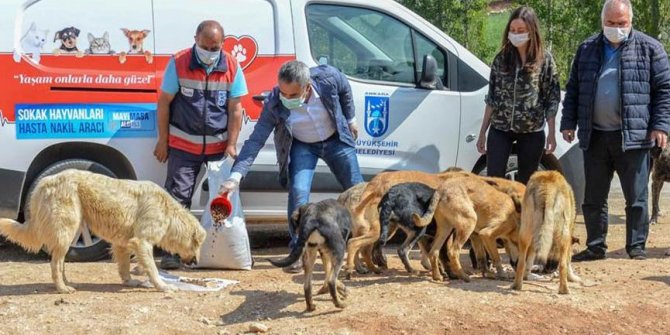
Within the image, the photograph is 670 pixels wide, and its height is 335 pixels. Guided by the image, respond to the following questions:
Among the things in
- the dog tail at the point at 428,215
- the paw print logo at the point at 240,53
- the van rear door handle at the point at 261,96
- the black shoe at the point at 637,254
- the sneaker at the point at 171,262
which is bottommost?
the sneaker at the point at 171,262

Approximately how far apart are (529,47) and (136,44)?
3.10m

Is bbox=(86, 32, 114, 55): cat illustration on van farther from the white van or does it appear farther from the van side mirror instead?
the van side mirror

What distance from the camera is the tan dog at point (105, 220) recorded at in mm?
6867

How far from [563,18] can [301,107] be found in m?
8.12

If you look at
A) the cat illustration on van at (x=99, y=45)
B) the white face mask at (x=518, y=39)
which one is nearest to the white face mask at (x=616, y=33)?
the white face mask at (x=518, y=39)

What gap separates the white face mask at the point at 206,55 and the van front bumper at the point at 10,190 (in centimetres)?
170

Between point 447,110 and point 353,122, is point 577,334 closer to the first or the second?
point 353,122

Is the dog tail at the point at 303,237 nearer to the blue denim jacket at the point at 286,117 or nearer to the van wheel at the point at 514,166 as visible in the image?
the blue denim jacket at the point at 286,117

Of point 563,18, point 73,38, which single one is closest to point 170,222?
point 73,38

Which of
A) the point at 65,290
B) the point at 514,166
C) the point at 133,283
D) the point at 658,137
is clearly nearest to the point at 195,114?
the point at 133,283

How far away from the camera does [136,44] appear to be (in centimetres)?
830

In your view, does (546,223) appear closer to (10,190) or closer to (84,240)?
(84,240)

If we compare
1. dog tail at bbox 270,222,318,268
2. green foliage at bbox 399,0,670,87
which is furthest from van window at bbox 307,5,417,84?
green foliage at bbox 399,0,670,87

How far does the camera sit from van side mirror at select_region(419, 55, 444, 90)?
335 inches
